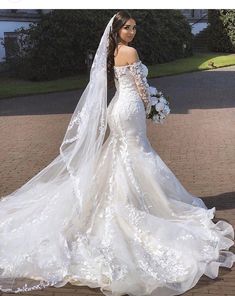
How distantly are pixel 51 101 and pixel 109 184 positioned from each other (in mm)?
11057

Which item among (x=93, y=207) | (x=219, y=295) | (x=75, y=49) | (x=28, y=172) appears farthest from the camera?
(x=75, y=49)

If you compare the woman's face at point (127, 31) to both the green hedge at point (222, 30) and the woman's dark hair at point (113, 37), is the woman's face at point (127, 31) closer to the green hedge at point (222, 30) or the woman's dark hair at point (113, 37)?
the woman's dark hair at point (113, 37)

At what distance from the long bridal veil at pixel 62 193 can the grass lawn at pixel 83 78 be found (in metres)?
11.8

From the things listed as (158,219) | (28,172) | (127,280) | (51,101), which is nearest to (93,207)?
(158,219)

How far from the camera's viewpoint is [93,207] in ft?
15.2

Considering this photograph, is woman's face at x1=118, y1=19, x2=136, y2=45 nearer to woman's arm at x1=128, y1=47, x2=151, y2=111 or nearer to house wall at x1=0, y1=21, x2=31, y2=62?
woman's arm at x1=128, y1=47, x2=151, y2=111

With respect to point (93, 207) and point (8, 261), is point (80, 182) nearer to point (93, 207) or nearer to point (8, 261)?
point (93, 207)

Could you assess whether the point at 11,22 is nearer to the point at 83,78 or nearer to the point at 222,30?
the point at 83,78

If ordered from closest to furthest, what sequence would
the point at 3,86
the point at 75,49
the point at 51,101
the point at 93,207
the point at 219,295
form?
the point at 219,295 < the point at 93,207 < the point at 51,101 < the point at 3,86 < the point at 75,49

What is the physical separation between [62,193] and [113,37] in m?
1.51

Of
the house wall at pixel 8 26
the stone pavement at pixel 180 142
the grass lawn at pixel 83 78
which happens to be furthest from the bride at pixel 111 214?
the house wall at pixel 8 26

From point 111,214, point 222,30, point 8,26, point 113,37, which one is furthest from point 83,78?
point 111,214

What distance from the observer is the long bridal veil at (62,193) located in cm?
441

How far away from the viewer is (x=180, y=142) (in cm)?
941
